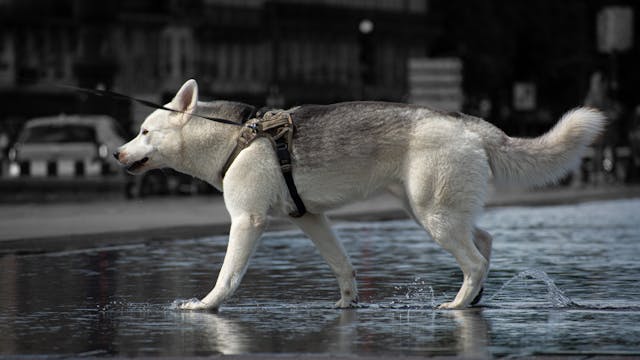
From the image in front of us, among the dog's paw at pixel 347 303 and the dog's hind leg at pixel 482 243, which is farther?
the dog's paw at pixel 347 303

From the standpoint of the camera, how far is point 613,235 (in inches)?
872

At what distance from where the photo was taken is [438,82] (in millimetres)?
43250

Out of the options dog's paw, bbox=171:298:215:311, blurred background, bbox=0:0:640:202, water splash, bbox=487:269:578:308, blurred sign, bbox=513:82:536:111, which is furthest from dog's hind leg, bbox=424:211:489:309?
blurred sign, bbox=513:82:536:111

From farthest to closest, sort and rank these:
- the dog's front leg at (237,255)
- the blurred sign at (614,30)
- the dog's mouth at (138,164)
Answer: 1. the blurred sign at (614,30)
2. the dog's mouth at (138,164)
3. the dog's front leg at (237,255)

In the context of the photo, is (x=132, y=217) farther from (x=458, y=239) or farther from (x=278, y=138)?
(x=458, y=239)

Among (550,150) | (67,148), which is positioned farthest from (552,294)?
(67,148)

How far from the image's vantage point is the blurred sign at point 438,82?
43.0 metres

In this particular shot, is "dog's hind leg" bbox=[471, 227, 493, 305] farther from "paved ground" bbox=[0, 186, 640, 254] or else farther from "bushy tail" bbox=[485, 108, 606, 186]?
"paved ground" bbox=[0, 186, 640, 254]

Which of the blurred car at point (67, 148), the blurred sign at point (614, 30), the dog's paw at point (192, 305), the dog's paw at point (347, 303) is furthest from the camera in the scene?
the blurred sign at point (614, 30)

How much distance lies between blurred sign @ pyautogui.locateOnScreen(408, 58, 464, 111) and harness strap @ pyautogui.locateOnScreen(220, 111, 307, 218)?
30453 mm

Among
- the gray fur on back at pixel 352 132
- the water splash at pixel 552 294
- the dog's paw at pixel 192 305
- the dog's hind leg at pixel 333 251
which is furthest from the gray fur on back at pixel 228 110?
the water splash at pixel 552 294

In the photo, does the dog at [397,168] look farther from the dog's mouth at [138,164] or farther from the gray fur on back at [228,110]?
the dog's mouth at [138,164]

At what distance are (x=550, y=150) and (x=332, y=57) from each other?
6630cm

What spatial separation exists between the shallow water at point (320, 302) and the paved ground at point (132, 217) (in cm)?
103
